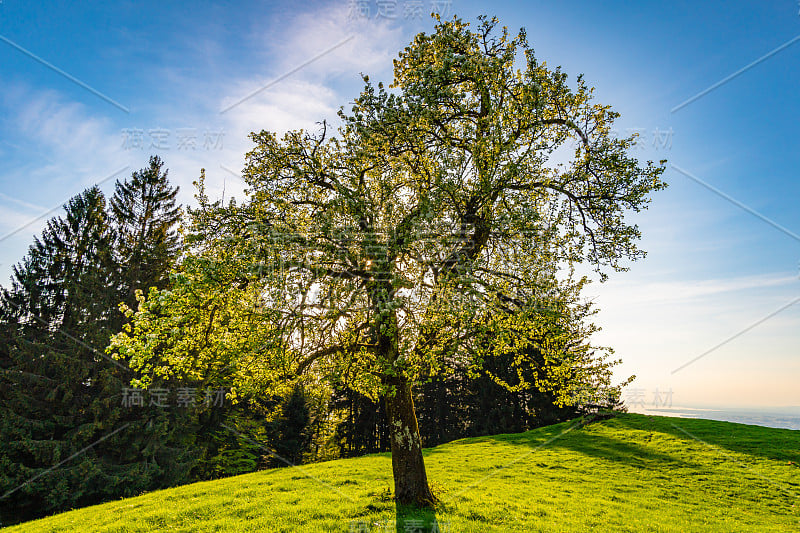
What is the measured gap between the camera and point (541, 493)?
795 inches

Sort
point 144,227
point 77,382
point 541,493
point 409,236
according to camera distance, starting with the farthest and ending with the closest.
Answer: point 144,227 < point 77,382 < point 541,493 < point 409,236

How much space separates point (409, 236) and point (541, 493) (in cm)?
1671

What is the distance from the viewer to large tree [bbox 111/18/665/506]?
39.8ft

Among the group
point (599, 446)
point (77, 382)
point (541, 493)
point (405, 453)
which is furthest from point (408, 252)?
point (77, 382)

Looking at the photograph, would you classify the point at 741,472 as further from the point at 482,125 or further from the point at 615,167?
the point at 482,125

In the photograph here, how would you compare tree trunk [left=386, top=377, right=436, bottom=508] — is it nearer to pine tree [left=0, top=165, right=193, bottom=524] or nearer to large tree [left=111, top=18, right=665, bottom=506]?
large tree [left=111, top=18, right=665, bottom=506]

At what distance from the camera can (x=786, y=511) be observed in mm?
18625

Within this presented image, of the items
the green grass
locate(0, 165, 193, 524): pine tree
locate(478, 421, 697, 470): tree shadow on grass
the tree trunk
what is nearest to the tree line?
the tree trunk

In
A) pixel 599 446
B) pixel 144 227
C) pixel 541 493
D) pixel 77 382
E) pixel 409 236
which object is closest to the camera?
pixel 409 236

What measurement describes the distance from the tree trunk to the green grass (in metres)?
0.78

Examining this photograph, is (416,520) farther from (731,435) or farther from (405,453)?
(731,435)

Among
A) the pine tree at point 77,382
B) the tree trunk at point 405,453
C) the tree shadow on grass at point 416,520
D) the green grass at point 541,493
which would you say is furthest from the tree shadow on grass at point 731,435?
the pine tree at point 77,382

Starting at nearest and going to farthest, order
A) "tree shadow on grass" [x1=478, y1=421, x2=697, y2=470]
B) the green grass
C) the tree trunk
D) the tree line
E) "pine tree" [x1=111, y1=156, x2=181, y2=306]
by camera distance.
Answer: the tree line < the tree trunk < the green grass < "tree shadow on grass" [x1=478, y1=421, x2=697, y2=470] < "pine tree" [x1=111, y1=156, x2=181, y2=306]

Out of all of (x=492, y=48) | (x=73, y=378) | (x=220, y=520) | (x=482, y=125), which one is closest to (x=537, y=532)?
(x=220, y=520)
